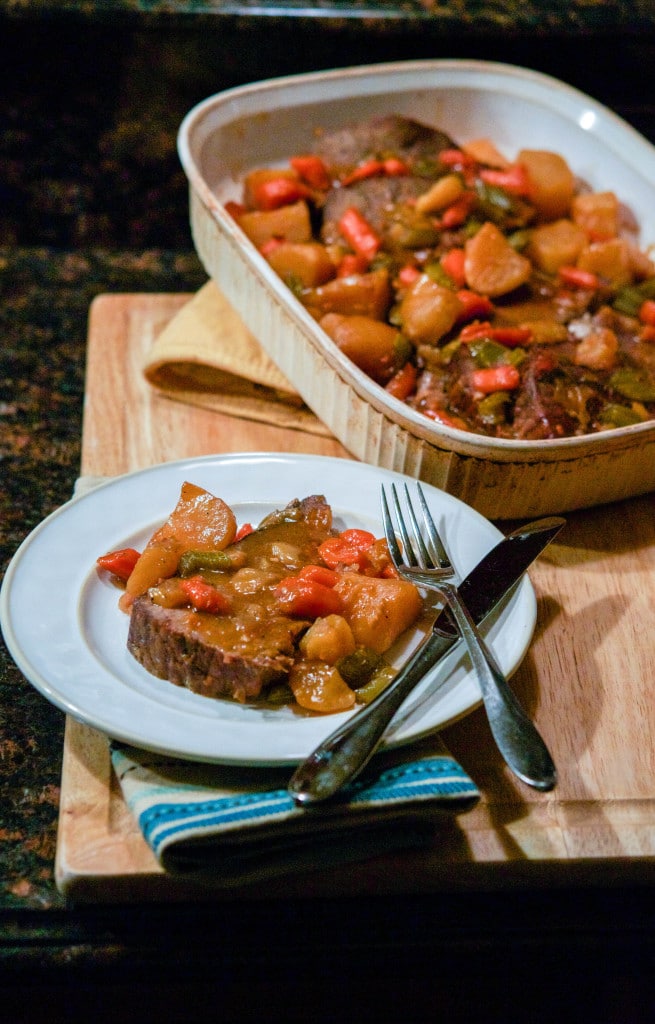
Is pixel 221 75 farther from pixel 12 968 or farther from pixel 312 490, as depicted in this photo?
pixel 12 968

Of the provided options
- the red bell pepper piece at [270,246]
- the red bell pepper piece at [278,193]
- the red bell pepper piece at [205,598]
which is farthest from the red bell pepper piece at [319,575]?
the red bell pepper piece at [278,193]

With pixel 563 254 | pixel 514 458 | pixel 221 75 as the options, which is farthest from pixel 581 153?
pixel 514 458

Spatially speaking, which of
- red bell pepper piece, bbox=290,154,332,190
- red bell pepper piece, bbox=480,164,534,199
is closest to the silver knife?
red bell pepper piece, bbox=480,164,534,199

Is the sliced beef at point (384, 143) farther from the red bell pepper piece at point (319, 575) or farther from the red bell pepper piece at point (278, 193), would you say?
the red bell pepper piece at point (319, 575)

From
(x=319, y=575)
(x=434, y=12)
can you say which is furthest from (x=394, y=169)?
(x=319, y=575)

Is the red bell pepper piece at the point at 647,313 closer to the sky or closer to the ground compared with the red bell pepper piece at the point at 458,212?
closer to the sky

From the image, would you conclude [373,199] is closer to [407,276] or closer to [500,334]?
[407,276]
